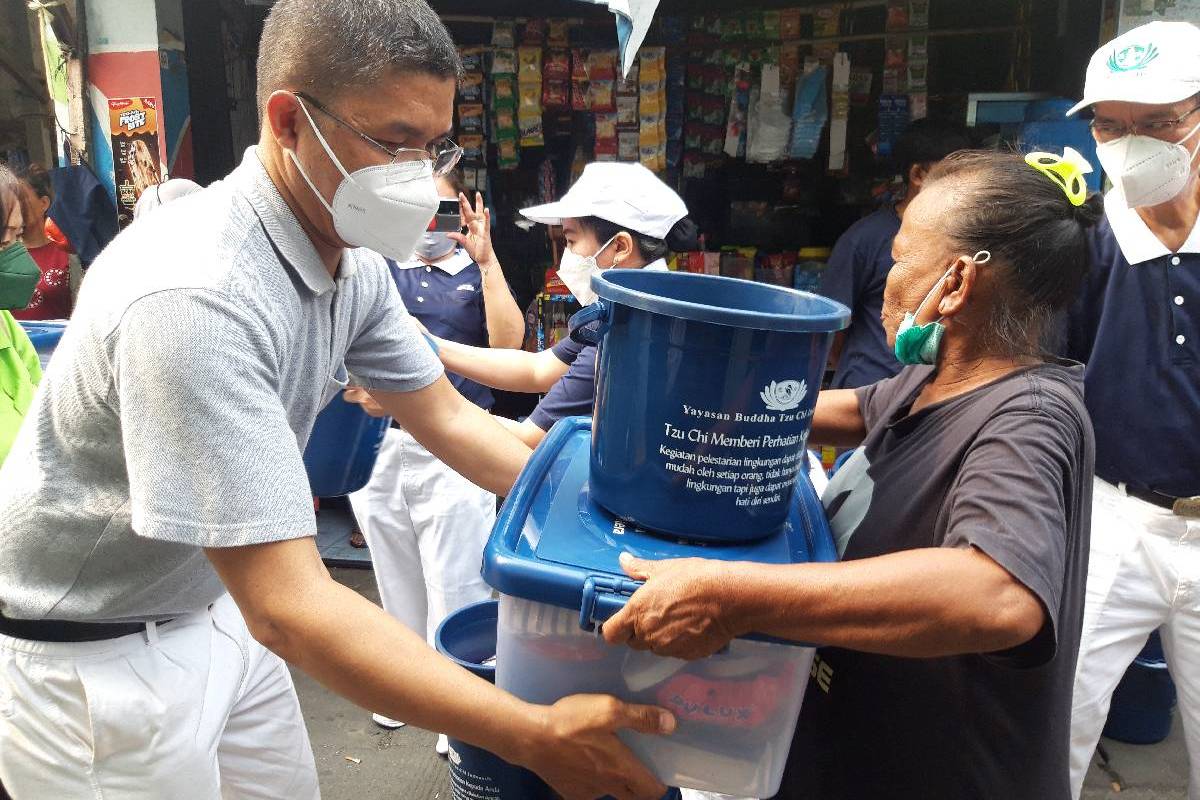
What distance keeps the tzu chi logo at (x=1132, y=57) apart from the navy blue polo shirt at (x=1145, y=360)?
13.3 inches

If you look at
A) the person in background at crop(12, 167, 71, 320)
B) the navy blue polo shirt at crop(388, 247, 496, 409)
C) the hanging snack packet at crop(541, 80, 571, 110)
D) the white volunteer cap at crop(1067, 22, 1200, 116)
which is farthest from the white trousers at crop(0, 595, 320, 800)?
the hanging snack packet at crop(541, 80, 571, 110)

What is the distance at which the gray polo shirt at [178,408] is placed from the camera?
1154 millimetres

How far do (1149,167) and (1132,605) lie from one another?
114cm

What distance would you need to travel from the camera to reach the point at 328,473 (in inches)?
101

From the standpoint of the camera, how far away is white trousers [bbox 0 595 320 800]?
1549 millimetres

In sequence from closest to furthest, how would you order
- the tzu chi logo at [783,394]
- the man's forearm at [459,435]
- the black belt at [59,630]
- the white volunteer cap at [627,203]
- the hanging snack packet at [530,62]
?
1. the tzu chi logo at [783,394]
2. the black belt at [59,630]
3. the man's forearm at [459,435]
4. the white volunteer cap at [627,203]
5. the hanging snack packet at [530,62]

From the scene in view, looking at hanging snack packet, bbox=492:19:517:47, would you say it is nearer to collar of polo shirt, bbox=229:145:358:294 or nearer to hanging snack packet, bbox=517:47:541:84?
hanging snack packet, bbox=517:47:541:84

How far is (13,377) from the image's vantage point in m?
2.35

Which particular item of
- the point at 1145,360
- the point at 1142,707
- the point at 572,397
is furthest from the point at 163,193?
the point at 1142,707

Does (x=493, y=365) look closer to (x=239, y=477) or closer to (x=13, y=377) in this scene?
(x=13, y=377)

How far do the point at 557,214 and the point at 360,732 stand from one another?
Answer: 2145 millimetres

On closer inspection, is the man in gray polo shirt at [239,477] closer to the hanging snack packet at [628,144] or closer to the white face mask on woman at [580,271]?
the white face mask on woman at [580,271]

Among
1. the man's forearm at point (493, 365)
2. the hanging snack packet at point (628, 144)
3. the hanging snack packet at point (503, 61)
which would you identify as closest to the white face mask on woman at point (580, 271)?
the man's forearm at point (493, 365)

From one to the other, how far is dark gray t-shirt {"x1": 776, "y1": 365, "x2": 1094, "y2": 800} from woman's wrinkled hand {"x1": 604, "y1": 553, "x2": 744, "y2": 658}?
30 cm
